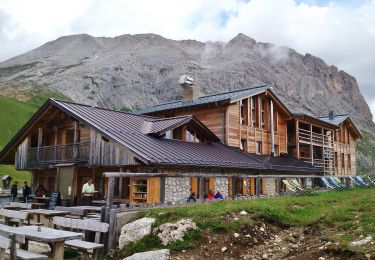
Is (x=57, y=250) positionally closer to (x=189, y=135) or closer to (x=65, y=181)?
(x=65, y=181)

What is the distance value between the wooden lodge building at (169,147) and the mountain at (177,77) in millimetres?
89644

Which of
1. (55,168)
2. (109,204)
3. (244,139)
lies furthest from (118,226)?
(244,139)

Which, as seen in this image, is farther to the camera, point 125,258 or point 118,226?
point 118,226

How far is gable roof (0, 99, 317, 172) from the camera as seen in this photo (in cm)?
1809

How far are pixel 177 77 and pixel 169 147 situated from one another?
A: 125908mm

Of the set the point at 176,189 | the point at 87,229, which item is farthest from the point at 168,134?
the point at 87,229

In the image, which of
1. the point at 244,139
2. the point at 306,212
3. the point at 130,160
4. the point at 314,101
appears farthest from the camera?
the point at 314,101

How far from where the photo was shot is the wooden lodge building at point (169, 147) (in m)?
18.7

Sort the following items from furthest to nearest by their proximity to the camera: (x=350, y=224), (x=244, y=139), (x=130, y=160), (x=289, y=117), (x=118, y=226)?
1. (x=289, y=117)
2. (x=244, y=139)
3. (x=130, y=160)
4. (x=118, y=226)
5. (x=350, y=224)

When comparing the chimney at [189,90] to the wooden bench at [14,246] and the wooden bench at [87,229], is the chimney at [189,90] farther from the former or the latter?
the wooden bench at [14,246]

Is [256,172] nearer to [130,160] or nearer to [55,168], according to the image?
[130,160]

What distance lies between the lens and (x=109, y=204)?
12578 millimetres

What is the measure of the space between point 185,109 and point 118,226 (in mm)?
17537

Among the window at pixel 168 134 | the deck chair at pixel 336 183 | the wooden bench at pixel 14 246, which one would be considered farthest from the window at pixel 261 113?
the wooden bench at pixel 14 246
